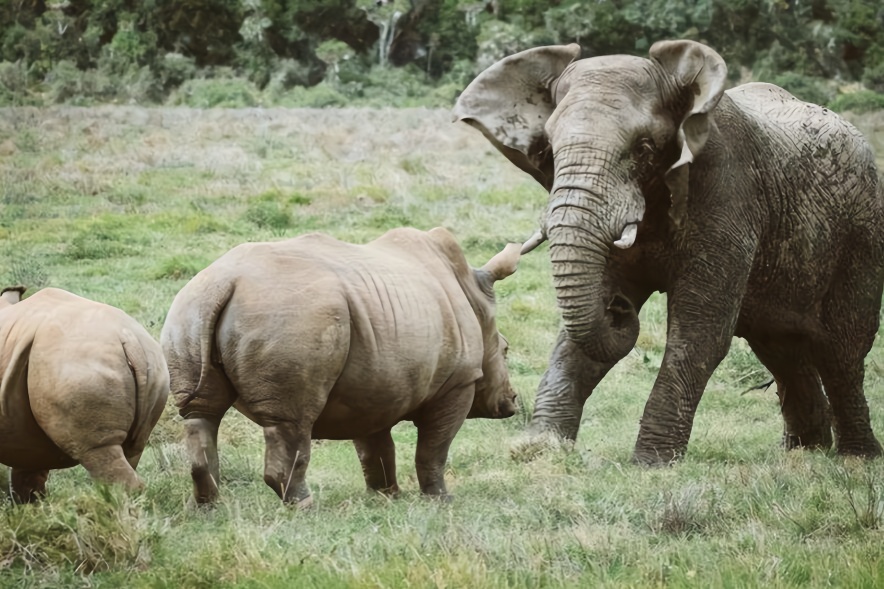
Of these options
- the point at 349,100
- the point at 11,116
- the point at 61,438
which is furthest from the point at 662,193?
the point at 349,100

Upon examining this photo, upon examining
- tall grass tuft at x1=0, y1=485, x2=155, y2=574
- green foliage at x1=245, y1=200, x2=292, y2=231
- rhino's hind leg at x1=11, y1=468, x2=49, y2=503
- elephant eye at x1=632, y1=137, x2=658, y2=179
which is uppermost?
elephant eye at x1=632, y1=137, x2=658, y2=179

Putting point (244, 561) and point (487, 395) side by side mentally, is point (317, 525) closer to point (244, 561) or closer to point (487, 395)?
point (244, 561)

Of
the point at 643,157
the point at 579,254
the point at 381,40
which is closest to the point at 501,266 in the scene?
the point at 579,254

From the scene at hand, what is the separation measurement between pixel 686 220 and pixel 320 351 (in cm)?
299

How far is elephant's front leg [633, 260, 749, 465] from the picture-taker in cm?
857

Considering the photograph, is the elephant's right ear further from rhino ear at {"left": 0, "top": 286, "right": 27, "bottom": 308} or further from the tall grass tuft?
the tall grass tuft

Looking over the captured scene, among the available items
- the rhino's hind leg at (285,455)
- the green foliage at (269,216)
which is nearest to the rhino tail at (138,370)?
the rhino's hind leg at (285,455)

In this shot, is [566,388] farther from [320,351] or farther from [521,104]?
[320,351]

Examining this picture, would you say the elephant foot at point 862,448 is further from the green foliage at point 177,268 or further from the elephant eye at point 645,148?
the green foliage at point 177,268

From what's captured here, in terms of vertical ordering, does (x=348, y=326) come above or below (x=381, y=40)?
below

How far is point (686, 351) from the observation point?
865 cm

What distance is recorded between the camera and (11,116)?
2933cm

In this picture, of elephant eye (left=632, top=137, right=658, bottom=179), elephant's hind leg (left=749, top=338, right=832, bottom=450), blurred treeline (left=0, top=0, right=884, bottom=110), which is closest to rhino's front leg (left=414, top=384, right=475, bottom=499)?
elephant eye (left=632, top=137, right=658, bottom=179)

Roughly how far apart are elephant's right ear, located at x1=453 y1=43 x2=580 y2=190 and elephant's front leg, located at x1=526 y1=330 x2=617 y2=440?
1158 millimetres
